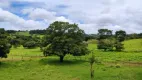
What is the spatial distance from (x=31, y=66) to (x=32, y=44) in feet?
219

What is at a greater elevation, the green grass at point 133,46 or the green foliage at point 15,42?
the green foliage at point 15,42

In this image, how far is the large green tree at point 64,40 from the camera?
6338 cm

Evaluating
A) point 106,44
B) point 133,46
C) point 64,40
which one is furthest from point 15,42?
point 64,40

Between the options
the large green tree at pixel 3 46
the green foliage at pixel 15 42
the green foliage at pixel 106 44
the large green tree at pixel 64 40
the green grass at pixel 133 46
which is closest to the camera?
the large green tree at pixel 3 46

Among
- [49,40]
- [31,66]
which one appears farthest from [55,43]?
[31,66]

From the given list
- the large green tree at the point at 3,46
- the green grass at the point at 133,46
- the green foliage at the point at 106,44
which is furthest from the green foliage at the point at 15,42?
the large green tree at the point at 3,46

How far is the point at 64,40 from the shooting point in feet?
209

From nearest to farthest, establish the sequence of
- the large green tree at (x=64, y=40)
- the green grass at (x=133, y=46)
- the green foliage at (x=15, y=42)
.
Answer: the large green tree at (x=64, y=40) < the green grass at (x=133, y=46) < the green foliage at (x=15, y=42)

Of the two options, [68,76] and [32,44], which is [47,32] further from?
[32,44]

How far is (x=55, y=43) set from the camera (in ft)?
211

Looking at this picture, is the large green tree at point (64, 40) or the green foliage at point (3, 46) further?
the large green tree at point (64, 40)

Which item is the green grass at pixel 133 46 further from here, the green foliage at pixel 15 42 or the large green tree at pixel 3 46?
the large green tree at pixel 3 46

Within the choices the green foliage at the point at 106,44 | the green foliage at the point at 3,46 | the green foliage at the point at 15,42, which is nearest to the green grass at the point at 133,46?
the green foliage at the point at 106,44

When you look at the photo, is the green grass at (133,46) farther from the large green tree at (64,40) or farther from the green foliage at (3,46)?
the green foliage at (3,46)
